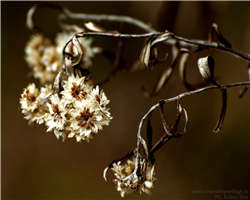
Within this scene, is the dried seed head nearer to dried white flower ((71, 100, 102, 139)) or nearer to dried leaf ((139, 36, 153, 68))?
dried leaf ((139, 36, 153, 68))

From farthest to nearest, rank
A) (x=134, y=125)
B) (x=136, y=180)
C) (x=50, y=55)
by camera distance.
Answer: (x=134, y=125) → (x=50, y=55) → (x=136, y=180)

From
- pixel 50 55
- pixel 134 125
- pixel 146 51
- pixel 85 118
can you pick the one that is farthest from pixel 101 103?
pixel 134 125

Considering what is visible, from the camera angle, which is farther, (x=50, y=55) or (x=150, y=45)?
(x=50, y=55)

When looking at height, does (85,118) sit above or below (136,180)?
above

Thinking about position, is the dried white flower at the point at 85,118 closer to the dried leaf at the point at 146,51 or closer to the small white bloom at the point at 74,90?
the small white bloom at the point at 74,90

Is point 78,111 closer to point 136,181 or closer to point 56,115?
point 56,115

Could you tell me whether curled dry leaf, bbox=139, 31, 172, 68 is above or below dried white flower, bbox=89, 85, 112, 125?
above

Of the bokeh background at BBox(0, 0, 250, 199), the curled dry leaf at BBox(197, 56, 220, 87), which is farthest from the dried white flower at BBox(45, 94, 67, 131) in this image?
the bokeh background at BBox(0, 0, 250, 199)
